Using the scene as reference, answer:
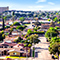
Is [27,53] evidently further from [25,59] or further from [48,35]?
[48,35]

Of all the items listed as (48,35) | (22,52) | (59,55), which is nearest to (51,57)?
(59,55)

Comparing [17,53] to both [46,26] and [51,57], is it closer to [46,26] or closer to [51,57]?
[51,57]

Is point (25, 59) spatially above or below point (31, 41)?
below

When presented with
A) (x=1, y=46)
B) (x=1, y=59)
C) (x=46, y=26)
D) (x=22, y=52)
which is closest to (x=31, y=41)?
(x=22, y=52)

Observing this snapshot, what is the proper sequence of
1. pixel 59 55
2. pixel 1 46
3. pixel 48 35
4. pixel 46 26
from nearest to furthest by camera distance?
1. pixel 59 55
2. pixel 1 46
3. pixel 48 35
4. pixel 46 26

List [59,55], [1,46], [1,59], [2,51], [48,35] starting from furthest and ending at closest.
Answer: [48,35] < [1,46] < [2,51] < [59,55] < [1,59]

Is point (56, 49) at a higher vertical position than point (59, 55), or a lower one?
higher

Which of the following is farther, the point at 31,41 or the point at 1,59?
the point at 31,41

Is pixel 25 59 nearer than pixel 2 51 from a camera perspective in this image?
Yes

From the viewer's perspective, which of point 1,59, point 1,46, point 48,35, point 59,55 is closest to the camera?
point 1,59
